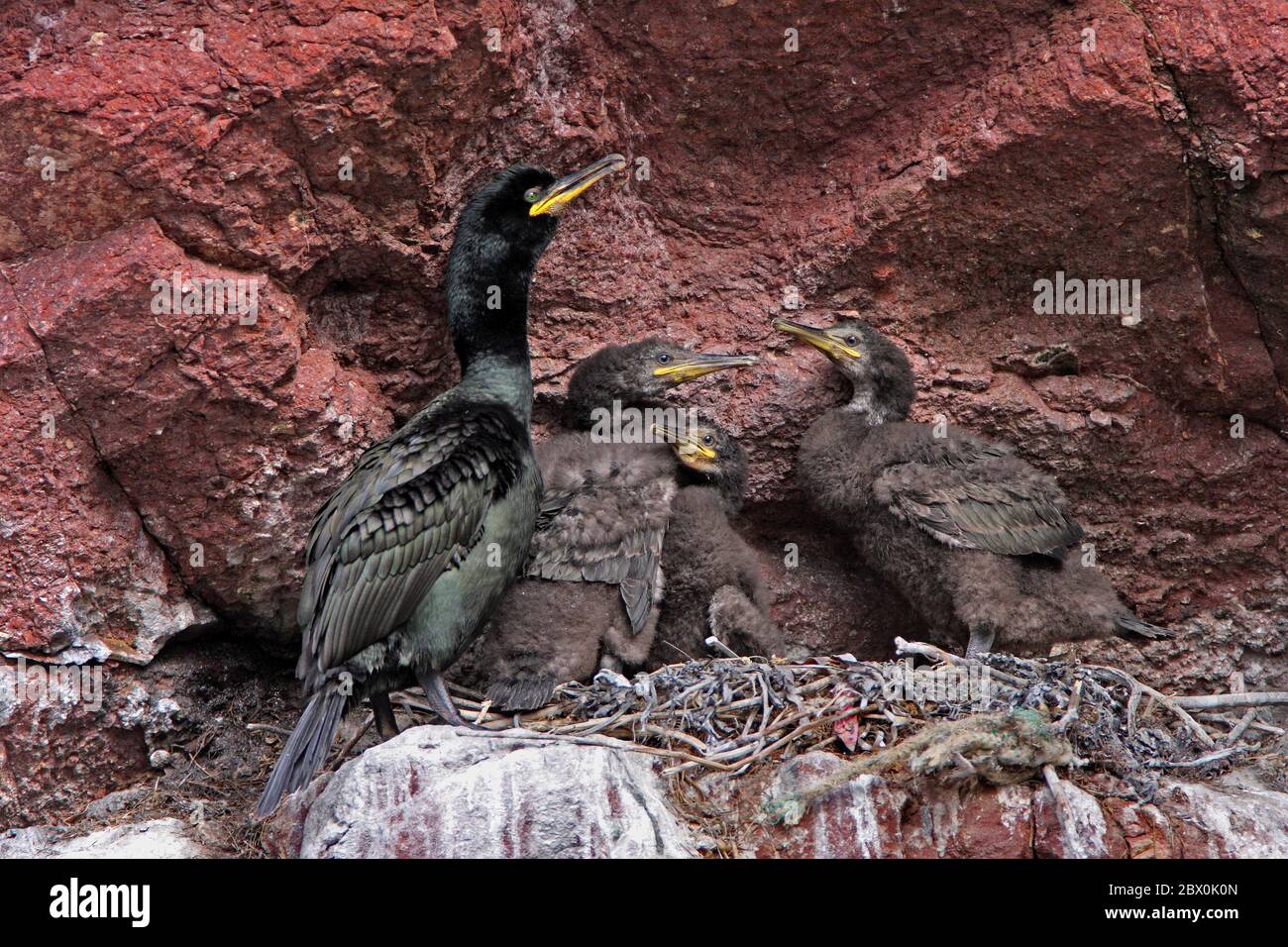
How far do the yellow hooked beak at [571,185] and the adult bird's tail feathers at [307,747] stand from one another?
2.06 m

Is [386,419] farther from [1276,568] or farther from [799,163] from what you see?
[1276,568]

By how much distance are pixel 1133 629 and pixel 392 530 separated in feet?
9.62

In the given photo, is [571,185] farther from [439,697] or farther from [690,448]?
[439,697]

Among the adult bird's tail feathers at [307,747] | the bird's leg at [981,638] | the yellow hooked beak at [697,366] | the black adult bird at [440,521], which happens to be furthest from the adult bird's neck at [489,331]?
the bird's leg at [981,638]

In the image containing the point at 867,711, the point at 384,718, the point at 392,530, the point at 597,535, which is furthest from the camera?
the point at 597,535

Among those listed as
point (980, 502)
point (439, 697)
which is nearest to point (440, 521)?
point (439, 697)

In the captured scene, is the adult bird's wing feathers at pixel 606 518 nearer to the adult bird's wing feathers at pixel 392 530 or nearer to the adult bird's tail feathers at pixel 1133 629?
the adult bird's wing feathers at pixel 392 530

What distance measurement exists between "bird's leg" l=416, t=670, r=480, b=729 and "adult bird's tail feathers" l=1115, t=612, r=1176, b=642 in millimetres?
2576

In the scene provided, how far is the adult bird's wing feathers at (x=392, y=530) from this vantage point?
16.5 feet

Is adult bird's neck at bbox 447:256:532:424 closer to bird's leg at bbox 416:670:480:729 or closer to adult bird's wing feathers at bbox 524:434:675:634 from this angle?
adult bird's wing feathers at bbox 524:434:675:634

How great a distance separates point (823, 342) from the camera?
629cm

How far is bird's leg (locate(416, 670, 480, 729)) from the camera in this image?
5.25 meters

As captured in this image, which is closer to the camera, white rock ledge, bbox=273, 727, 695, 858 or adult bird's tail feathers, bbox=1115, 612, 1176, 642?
white rock ledge, bbox=273, 727, 695, 858

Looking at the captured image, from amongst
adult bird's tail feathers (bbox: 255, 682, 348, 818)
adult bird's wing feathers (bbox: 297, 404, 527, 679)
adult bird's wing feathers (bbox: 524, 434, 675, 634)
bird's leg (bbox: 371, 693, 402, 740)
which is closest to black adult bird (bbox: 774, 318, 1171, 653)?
adult bird's wing feathers (bbox: 524, 434, 675, 634)
